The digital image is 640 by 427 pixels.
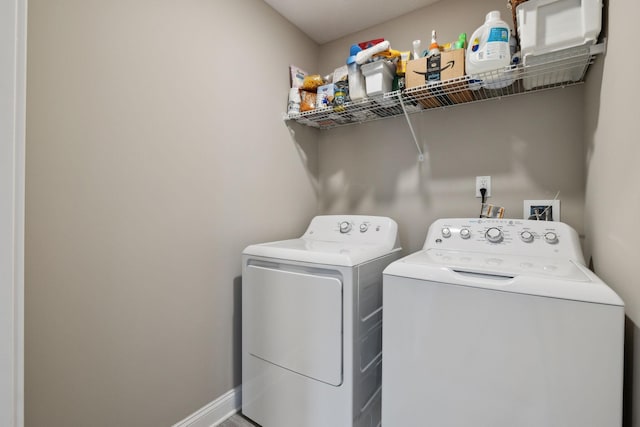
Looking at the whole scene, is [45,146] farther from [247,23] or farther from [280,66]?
[280,66]

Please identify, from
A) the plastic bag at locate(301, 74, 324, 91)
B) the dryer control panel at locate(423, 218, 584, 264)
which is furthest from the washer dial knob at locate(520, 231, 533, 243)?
the plastic bag at locate(301, 74, 324, 91)

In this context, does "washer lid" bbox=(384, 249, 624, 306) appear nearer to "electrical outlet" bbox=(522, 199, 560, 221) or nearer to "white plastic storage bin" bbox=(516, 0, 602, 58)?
"electrical outlet" bbox=(522, 199, 560, 221)

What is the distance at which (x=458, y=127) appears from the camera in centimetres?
178

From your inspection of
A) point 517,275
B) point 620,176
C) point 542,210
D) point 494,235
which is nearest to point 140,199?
point 517,275

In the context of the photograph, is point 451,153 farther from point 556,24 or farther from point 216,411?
point 216,411

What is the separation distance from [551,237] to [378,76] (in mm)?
1144

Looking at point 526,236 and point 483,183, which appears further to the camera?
point 483,183

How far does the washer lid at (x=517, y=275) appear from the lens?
2.65ft

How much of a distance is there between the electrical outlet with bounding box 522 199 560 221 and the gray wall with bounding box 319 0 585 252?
0.03m

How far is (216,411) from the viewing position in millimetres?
1536

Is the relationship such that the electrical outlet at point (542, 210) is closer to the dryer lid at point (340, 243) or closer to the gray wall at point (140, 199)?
the dryer lid at point (340, 243)

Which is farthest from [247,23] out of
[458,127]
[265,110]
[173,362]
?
[173,362]

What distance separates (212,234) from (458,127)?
1.58m

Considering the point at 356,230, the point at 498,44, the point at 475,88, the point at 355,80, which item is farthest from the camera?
the point at 356,230
